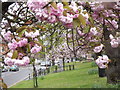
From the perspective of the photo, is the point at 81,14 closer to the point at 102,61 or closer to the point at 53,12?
the point at 53,12

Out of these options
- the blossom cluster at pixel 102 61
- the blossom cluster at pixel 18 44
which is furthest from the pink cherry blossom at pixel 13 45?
the blossom cluster at pixel 102 61

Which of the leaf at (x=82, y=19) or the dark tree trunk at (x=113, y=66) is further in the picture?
the dark tree trunk at (x=113, y=66)

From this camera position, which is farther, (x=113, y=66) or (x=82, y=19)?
(x=113, y=66)

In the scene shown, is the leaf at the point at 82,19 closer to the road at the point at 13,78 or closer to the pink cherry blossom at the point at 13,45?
the pink cherry blossom at the point at 13,45

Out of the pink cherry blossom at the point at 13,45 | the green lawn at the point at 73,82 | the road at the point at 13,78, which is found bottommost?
the road at the point at 13,78

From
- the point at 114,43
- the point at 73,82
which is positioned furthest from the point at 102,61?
the point at 73,82

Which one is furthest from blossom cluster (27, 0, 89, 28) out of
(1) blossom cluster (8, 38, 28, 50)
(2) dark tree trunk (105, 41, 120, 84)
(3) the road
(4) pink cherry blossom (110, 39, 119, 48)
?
(3) the road

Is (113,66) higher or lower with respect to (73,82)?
higher

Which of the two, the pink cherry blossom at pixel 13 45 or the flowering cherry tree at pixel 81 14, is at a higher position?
the flowering cherry tree at pixel 81 14

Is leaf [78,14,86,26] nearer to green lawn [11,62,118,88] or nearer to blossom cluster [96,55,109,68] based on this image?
blossom cluster [96,55,109,68]

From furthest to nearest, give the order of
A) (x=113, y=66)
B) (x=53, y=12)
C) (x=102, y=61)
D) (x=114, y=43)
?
(x=113, y=66) → (x=114, y=43) → (x=102, y=61) → (x=53, y=12)

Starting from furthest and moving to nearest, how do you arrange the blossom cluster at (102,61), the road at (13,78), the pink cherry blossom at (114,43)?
1. the road at (13,78)
2. the pink cherry blossom at (114,43)
3. the blossom cluster at (102,61)

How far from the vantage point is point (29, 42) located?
1.38 metres

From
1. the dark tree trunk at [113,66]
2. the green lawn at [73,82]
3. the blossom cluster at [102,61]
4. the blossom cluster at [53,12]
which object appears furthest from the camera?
the green lawn at [73,82]
